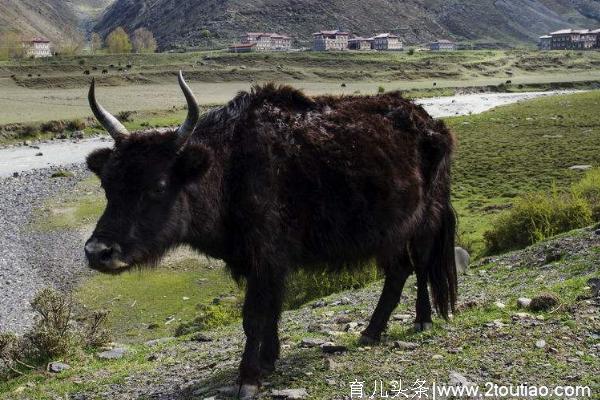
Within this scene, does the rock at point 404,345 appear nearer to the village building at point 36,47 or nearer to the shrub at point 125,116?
the shrub at point 125,116

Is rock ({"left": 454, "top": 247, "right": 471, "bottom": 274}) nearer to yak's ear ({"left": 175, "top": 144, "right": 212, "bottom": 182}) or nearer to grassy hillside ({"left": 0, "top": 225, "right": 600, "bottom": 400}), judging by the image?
grassy hillside ({"left": 0, "top": 225, "right": 600, "bottom": 400})

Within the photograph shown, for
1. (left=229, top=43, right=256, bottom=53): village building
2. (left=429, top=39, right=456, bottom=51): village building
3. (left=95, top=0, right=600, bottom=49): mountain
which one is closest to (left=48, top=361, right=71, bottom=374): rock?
(left=229, top=43, right=256, bottom=53): village building

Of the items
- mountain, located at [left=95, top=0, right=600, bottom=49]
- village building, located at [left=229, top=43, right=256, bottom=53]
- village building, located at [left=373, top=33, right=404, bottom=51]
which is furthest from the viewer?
mountain, located at [left=95, top=0, right=600, bottom=49]

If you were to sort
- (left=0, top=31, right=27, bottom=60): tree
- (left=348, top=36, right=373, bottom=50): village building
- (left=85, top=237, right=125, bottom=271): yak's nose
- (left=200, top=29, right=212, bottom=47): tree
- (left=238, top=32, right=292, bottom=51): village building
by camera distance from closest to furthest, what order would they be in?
(left=85, top=237, right=125, bottom=271): yak's nose
(left=0, top=31, right=27, bottom=60): tree
(left=238, top=32, right=292, bottom=51): village building
(left=348, top=36, right=373, bottom=50): village building
(left=200, top=29, right=212, bottom=47): tree

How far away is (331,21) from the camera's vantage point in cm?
16925

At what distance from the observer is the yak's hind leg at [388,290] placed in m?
6.86

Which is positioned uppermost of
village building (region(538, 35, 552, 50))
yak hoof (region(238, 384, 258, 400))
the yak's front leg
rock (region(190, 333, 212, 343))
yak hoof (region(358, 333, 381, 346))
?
the yak's front leg

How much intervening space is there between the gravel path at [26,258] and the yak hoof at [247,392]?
26.8 feet

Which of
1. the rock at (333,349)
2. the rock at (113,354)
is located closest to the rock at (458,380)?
the rock at (333,349)

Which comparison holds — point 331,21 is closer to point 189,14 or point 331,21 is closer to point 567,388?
point 189,14

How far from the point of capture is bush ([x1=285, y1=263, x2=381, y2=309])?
37.9ft

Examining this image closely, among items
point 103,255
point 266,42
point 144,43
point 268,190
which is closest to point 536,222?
point 268,190

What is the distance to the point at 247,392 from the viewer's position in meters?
5.70

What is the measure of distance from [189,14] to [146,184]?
186260mm
